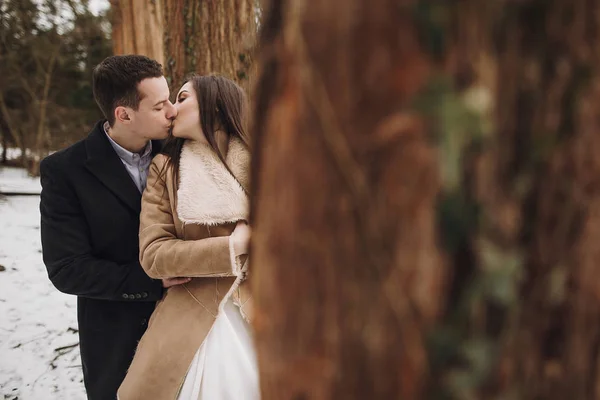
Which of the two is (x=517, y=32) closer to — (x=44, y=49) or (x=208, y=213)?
(x=208, y=213)

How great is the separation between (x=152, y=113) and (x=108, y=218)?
431 millimetres

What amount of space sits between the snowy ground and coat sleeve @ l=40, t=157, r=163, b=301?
6.51 feet

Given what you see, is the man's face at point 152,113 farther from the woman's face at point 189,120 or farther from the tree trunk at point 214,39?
the tree trunk at point 214,39

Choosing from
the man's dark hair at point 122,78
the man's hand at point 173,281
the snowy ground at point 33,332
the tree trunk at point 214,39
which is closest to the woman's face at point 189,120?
the man's dark hair at point 122,78

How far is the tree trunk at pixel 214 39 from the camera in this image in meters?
2.74

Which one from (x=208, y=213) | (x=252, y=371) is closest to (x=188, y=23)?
(x=208, y=213)

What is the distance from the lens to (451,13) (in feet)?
1.42

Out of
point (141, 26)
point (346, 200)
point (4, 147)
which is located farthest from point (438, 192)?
point (4, 147)

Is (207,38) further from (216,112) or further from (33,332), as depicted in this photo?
(33,332)

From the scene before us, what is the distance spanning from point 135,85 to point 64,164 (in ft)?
1.33

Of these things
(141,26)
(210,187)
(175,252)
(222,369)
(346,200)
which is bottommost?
(222,369)

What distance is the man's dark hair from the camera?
1.81 meters

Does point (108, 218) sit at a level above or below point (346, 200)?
below

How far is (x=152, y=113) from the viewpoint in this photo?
1.79 m
